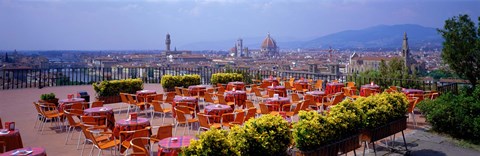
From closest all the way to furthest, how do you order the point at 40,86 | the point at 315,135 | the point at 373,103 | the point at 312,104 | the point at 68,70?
the point at 315,135 < the point at 373,103 < the point at 312,104 < the point at 40,86 < the point at 68,70

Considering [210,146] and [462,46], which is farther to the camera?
[462,46]

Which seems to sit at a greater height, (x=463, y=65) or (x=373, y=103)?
(x=463, y=65)

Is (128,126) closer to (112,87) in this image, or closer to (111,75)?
(112,87)

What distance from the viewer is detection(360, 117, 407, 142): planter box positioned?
5508 millimetres

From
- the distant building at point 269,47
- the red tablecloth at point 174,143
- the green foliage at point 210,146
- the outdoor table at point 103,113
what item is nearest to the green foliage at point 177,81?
the outdoor table at point 103,113

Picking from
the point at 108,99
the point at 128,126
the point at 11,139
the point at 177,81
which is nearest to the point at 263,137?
the point at 128,126

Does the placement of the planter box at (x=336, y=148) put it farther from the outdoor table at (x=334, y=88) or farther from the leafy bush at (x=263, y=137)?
the outdoor table at (x=334, y=88)

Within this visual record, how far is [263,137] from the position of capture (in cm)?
413

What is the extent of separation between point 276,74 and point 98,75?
27.8 ft

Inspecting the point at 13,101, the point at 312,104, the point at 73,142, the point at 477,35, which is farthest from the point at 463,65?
the point at 13,101

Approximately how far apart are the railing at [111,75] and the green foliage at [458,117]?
5057 millimetres

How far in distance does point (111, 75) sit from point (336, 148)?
14.7 m

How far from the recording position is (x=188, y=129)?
783 cm

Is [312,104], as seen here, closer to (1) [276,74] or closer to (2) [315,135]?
(2) [315,135]
